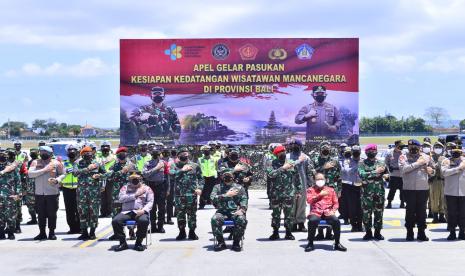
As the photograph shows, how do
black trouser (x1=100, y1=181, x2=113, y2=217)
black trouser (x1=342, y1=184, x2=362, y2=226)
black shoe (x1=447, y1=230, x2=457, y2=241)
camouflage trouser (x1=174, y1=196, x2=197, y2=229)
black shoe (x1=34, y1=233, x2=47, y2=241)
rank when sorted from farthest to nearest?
black trouser (x1=100, y1=181, x2=113, y2=217) → black trouser (x1=342, y1=184, x2=362, y2=226) → black shoe (x1=34, y1=233, x2=47, y2=241) → camouflage trouser (x1=174, y1=196, x2=197, y2=229) → black shoe (x1=447, y1=230, x2=457, y2=241)

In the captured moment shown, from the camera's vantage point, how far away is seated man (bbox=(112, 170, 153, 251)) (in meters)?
11.3

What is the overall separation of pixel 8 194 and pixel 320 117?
14.5 meters

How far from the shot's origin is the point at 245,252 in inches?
434

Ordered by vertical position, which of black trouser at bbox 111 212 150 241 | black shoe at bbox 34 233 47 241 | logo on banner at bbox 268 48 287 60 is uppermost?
logo on banner at bbox 268 48 287 60

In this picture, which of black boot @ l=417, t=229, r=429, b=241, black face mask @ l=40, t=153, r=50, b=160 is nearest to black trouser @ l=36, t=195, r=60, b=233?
black face mask @ l=40, t=153, r=50, b=160

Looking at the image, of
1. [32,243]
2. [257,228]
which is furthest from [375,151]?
[32,243]

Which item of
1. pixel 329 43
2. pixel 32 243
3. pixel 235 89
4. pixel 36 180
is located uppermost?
pixel 329 43

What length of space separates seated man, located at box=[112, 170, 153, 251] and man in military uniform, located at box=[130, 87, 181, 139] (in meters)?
12.9

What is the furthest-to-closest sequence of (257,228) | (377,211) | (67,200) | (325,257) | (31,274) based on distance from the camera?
(257,228), (67,200), (377,211), (325,257), (31,274)

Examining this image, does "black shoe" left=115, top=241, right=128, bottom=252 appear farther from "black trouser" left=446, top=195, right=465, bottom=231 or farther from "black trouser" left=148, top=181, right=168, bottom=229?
"black trouser" left=446, top=195, right=465, bottom=231

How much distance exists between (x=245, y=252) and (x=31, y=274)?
3.46 metres

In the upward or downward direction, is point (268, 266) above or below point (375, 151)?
below

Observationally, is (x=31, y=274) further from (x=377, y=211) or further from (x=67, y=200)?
(x=377, y=211)

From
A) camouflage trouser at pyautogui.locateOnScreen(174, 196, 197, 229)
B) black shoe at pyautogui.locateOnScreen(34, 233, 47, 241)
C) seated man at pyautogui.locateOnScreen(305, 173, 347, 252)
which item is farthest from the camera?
black shoe at pyautogui.locateOnScreen(34, 233, 47, 241)
